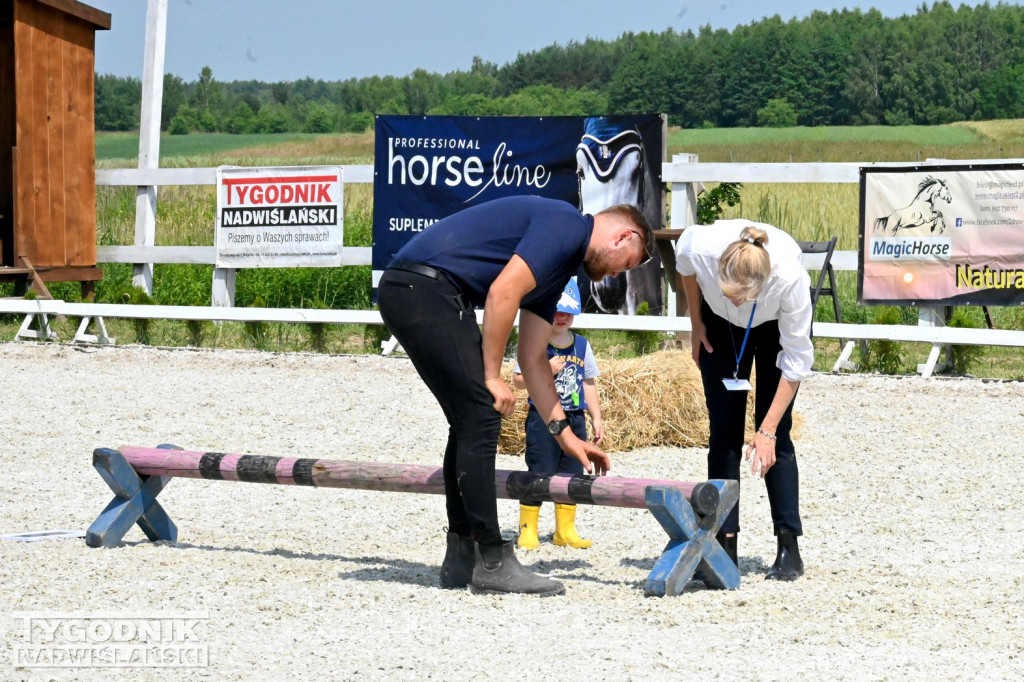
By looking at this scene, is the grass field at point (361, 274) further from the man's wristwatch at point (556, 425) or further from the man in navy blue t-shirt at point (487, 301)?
the man in navy blue t-shirt at point (487, 301)

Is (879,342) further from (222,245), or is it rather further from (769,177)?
(222,245)

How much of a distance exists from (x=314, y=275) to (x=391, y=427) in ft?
19.5

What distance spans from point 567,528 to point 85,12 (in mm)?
11117

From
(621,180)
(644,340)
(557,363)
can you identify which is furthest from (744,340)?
(621,180)

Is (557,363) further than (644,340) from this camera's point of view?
No

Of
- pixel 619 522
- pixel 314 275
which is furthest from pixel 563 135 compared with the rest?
pixel 619 522

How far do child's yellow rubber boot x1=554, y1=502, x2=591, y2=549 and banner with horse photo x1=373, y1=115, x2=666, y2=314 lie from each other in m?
6.33

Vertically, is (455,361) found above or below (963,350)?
above

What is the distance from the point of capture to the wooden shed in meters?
14.1

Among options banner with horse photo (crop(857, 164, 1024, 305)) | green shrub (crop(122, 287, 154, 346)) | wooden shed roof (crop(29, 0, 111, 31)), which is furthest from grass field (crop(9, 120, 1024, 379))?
wooden shed roof (crop(29, 0, 111, 31))

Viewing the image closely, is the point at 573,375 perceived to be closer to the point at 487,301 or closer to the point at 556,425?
the point at 556,425

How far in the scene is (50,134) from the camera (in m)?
14.4

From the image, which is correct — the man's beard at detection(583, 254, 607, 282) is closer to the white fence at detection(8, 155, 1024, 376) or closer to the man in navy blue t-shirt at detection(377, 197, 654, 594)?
the man in navy blue t-shirt at detection(377, 197, 654, 594)

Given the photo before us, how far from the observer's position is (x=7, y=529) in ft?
19.0
